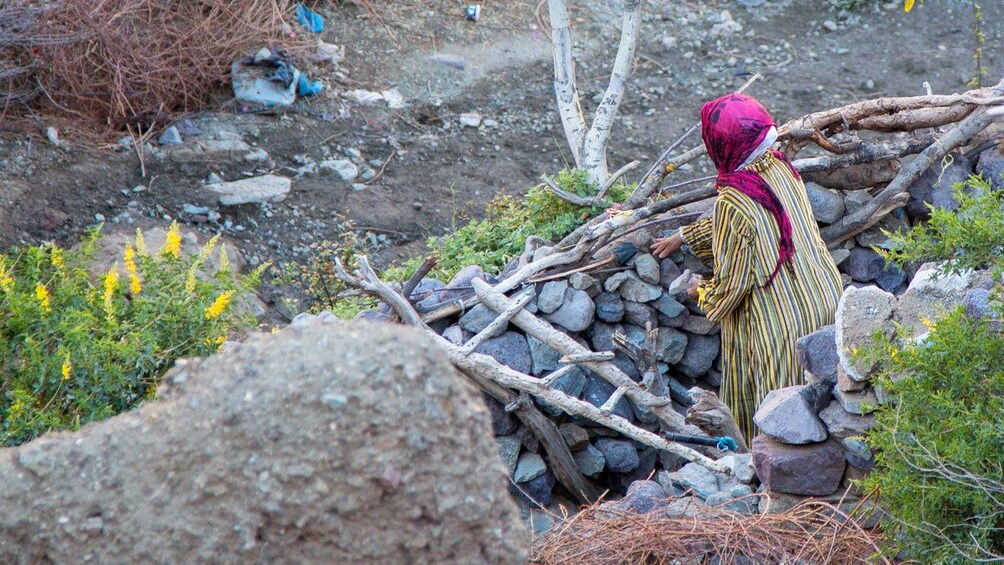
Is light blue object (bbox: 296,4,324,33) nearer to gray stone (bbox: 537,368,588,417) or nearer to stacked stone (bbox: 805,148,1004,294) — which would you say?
stacked stone (bbox: 805,148,1004,294)

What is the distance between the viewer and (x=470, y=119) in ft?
27.3

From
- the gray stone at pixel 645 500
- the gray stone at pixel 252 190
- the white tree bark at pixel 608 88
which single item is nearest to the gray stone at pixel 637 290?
the gray stone at pixel 645 500

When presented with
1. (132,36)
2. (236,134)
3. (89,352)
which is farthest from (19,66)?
(89,352)

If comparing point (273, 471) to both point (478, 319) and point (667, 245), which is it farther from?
point (667, 245)

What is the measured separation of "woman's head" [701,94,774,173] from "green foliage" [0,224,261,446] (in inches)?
80.2

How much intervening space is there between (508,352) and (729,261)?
1013 mm

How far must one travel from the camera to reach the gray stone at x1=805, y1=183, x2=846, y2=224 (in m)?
4.41

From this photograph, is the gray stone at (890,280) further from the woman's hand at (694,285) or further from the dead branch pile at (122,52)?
the dead branch pile at (122,52)

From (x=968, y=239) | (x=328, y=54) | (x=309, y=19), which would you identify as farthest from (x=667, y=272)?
(x=309, y=19)

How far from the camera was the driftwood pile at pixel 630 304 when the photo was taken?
397 centimetres

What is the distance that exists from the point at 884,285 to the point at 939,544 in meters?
2.21

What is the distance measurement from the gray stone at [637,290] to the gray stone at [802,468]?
3.67ft

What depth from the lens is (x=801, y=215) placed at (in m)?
3.90

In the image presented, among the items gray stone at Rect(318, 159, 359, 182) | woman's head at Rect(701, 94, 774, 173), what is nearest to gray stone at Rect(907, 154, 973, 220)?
woman's head at Rect(701, 94, 774, 173)
